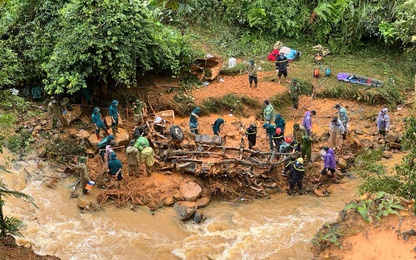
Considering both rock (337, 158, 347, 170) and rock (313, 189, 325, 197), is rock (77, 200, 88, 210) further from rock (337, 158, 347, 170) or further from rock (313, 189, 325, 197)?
rock (337, 158, 347, 170)

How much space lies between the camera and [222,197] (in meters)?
12.4

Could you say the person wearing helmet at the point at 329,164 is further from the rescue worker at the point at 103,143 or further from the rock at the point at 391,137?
the rescue worker at the point at 103,143

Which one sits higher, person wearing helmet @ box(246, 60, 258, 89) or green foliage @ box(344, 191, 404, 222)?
person wearing helmet @ box(246, 60, 258, 89)

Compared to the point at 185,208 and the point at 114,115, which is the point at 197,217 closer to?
the point at 185,208

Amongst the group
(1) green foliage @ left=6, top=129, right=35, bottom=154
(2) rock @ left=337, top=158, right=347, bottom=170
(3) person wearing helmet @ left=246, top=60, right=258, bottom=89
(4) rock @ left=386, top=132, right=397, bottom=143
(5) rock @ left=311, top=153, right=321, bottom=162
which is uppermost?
(3) person wearing helmet @ left=246, top=60, right=258, bottom=89

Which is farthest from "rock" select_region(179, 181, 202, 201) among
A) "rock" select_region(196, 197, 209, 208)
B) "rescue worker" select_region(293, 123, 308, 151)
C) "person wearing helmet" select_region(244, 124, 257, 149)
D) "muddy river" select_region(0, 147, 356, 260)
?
"rescue worker" select_region(293, 123, 308, 151)

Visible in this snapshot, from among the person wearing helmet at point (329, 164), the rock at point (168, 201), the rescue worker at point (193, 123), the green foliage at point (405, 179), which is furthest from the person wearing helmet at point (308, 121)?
the rock at point (168, 201)

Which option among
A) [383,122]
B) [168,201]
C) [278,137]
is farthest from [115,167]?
[383,122]

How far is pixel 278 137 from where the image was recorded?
12617mm

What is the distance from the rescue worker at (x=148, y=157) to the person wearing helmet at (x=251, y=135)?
2708mm

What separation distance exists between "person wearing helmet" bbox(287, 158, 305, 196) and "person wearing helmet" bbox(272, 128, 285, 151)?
3.79 feet

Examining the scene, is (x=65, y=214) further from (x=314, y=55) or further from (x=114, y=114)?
(x=314, y=55)

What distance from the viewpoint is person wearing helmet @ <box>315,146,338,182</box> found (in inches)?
472

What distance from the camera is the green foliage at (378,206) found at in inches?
361
